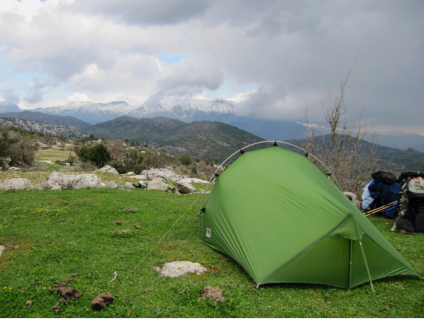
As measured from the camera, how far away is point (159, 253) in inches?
296

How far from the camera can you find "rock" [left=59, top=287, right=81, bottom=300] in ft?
15.7

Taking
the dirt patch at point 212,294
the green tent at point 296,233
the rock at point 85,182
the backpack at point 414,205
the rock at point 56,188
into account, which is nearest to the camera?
the dirt patch at point 212,294

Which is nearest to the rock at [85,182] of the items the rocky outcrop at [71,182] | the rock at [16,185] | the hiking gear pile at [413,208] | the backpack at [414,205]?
the rocky outcrop at [71,182]

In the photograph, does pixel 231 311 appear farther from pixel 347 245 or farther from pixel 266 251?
pixel 347 245

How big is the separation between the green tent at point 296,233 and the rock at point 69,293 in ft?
12.4

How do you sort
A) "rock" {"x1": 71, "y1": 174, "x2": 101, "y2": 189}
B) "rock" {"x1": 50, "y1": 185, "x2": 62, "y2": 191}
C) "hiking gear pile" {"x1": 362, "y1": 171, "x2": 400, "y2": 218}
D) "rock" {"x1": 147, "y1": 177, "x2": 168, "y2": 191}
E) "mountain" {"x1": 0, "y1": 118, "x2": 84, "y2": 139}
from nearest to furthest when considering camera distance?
"hiking gear pile" {"x1": 362, "y1": 171, "x2": 400, "y2": 218} → "rock" {"x1": 50, "y1": 185, "x2": 62, "y2": 191} → "rock" {"x1": 71, "y1": 174, "x2": 101, "y2": 189} → "rock" {"x1": 147, "y1": 177, "x2": 168, "y2": 191} → "mountain" {"x1": 0, "y1": 118, "x2": 84, "y2": 139}

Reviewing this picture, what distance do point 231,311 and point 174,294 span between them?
4.18 feet

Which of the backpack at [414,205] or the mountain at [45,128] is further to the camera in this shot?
the mountain at [45,128]

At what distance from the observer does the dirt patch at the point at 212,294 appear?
16.6 ft

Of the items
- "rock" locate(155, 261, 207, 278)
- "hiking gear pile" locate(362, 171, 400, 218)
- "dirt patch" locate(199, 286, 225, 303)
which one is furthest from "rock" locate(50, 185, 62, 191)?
"hiking gear pile" locate(362, 171, 400, 218)

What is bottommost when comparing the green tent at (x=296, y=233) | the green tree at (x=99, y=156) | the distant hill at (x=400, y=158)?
the green tree at (x=99, y=156)

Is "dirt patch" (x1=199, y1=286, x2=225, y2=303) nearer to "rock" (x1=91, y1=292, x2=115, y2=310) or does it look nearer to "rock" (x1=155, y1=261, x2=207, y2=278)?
"rock" (x1=155, y1=261, x2=207, y2=278)

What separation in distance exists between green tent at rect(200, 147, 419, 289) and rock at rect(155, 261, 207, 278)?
3.44ft

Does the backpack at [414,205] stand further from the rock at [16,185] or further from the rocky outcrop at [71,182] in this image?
the rock at [16,185]
